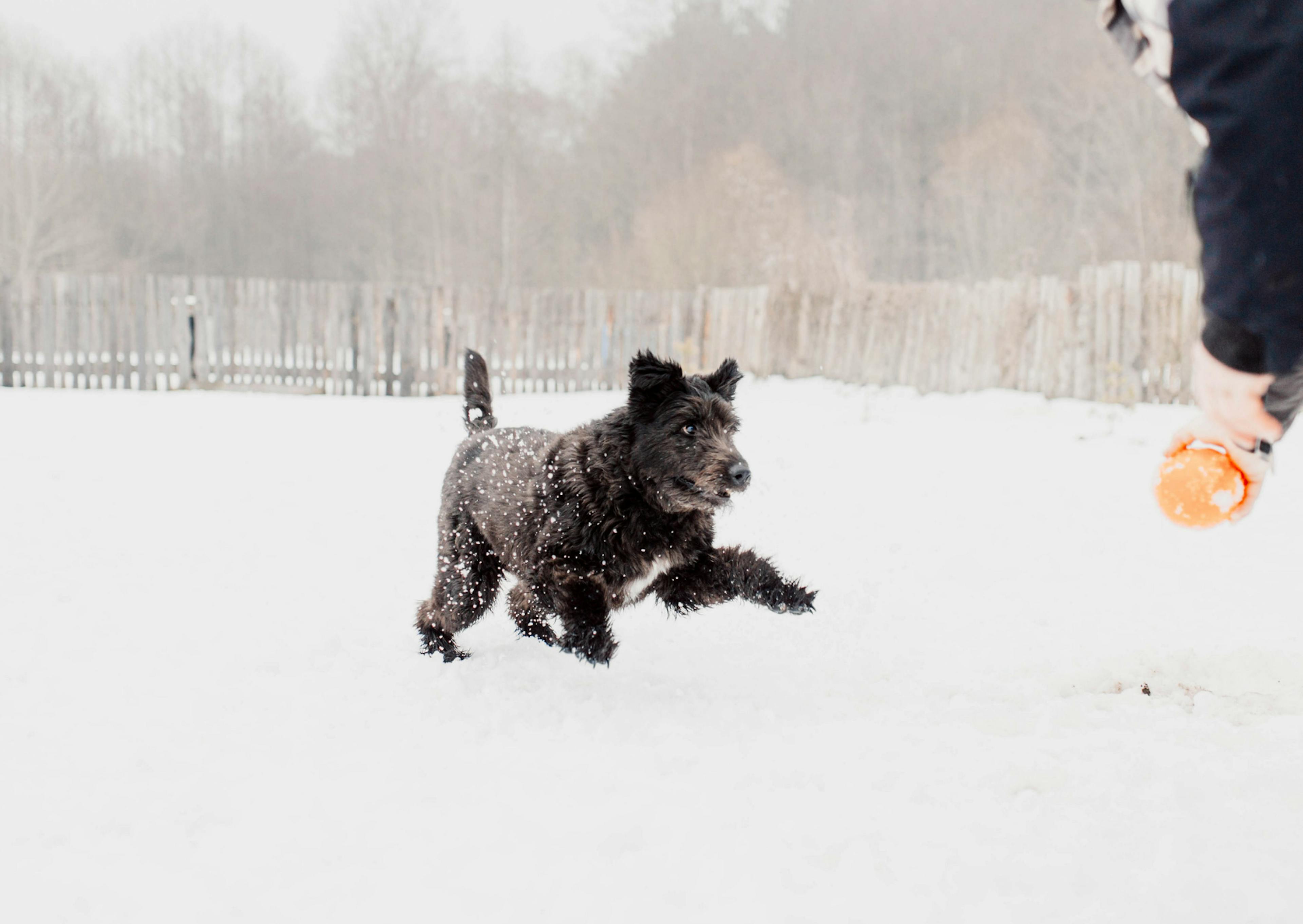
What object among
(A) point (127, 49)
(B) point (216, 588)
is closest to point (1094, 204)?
(B) point (216, 588)

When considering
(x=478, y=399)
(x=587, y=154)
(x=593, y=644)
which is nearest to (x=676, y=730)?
(x=593, y=644)

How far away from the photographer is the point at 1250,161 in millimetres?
1038

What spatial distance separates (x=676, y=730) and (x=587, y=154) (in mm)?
41355

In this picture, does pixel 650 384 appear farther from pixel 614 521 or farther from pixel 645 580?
Result: pixel 645 580

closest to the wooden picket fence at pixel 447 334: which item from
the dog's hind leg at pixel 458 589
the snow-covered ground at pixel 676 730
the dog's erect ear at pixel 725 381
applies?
the snow-covered ground at pixel 676 730

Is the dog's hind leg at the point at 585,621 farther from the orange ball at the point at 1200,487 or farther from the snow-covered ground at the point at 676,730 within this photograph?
the orange ball at the point at 1200,487

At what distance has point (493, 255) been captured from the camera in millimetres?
37750

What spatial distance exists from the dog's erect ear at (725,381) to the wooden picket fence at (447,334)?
31.5ft

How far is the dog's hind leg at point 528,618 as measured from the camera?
4387 millimetres

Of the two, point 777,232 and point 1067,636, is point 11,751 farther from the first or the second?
point 777,232

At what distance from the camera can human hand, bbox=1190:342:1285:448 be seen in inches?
46.3

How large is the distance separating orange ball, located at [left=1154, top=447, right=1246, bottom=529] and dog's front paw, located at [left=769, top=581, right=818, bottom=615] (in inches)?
89.3

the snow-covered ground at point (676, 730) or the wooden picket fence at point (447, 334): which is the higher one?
the wooden picket fence at point (447, 334)

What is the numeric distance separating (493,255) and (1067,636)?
35647mm
